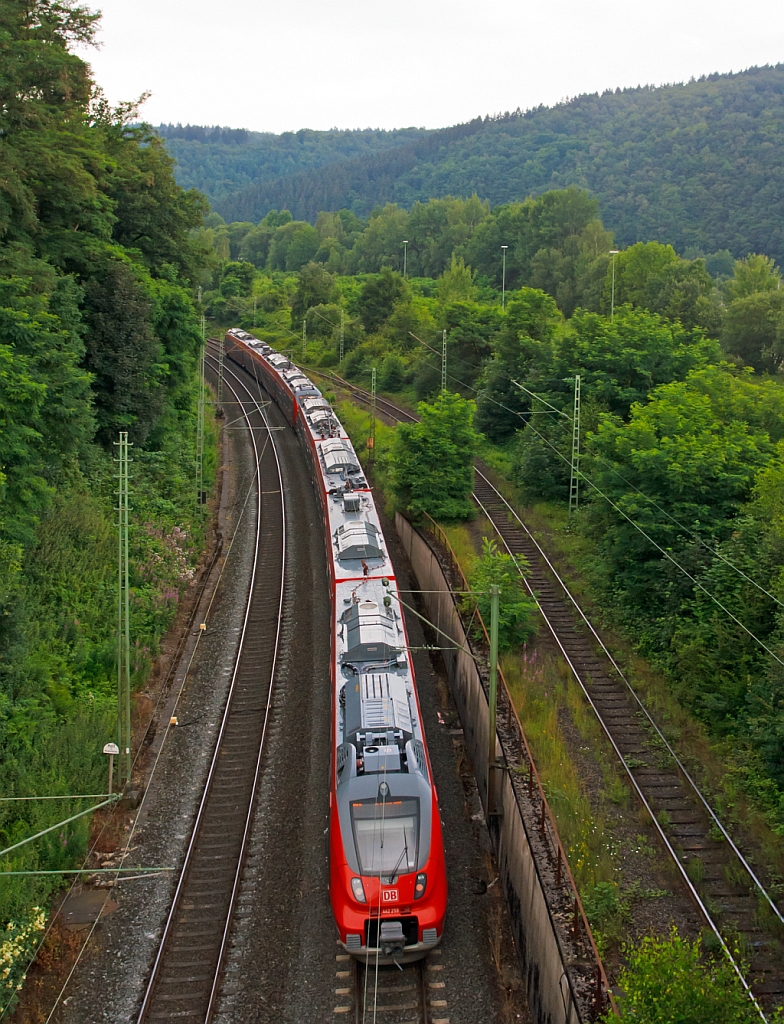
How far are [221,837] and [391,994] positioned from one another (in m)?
6.00

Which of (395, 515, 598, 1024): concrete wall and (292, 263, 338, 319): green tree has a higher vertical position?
(292, 263, 338, 319): green tree

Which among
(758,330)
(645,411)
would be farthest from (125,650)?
(758,330)

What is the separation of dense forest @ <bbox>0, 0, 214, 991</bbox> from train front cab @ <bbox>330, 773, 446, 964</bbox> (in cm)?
580

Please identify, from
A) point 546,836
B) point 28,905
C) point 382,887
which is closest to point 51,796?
point 28,905

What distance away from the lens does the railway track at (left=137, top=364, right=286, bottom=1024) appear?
15758 millimetres

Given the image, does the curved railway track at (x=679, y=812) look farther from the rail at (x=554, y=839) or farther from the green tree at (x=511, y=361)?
the green tree at (x=511, y=361)

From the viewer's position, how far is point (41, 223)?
3391 centimetres

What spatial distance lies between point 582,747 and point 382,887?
7784 mm

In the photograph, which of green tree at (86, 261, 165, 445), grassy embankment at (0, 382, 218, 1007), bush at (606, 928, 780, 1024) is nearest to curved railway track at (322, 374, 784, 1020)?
bush at (606, 928, 780, 1024)

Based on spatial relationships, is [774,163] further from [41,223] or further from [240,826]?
[240,826]

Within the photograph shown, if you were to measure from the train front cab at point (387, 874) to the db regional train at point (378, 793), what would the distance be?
0.02 meters

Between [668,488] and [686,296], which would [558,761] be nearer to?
[668,488]

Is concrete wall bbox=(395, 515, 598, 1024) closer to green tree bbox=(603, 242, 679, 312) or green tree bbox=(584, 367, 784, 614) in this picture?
green tree bbox=(584, 367, 784, 614)

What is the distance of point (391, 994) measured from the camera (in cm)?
1552
